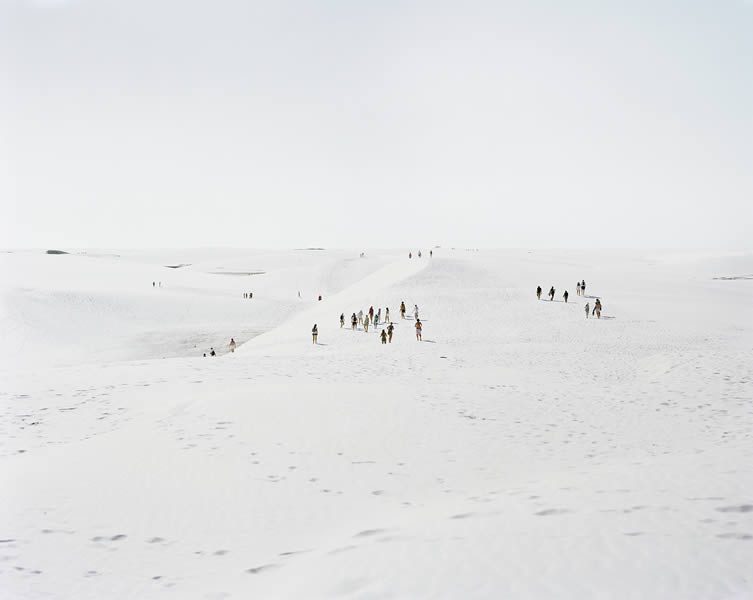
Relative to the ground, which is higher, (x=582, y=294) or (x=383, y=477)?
Result: (x=582, y=294)

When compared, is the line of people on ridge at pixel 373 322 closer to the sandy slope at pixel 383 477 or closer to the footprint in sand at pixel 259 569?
the sandy slope at pixel 383 477

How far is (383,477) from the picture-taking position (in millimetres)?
12281

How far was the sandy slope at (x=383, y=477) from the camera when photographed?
742 cm

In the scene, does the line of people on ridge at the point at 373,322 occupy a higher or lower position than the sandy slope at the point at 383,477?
higher

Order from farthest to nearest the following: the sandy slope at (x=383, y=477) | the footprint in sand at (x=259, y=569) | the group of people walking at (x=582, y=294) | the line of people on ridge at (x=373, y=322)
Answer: the group of people walking at (x=582, y=294)
the line of people on ridge at (x=373, y=322)
the footprint in sand at (x=259, y=569)
the sandy slope at (x=383, y=477)

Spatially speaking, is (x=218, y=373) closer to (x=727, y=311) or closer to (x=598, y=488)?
(x=598, y=488)

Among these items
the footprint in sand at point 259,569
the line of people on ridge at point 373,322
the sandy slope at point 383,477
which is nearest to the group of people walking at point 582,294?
the line of people on ridge at point 373,322

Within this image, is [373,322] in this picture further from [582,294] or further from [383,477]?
[383,477]

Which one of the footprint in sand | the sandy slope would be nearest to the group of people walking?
the sandy slope

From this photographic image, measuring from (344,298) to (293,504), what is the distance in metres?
39.8

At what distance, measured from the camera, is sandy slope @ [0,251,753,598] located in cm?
742

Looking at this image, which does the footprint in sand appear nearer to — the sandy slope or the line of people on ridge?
the sandy slope

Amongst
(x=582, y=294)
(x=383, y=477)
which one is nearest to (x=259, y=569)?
(x=383, y=477)

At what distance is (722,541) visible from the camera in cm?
744
